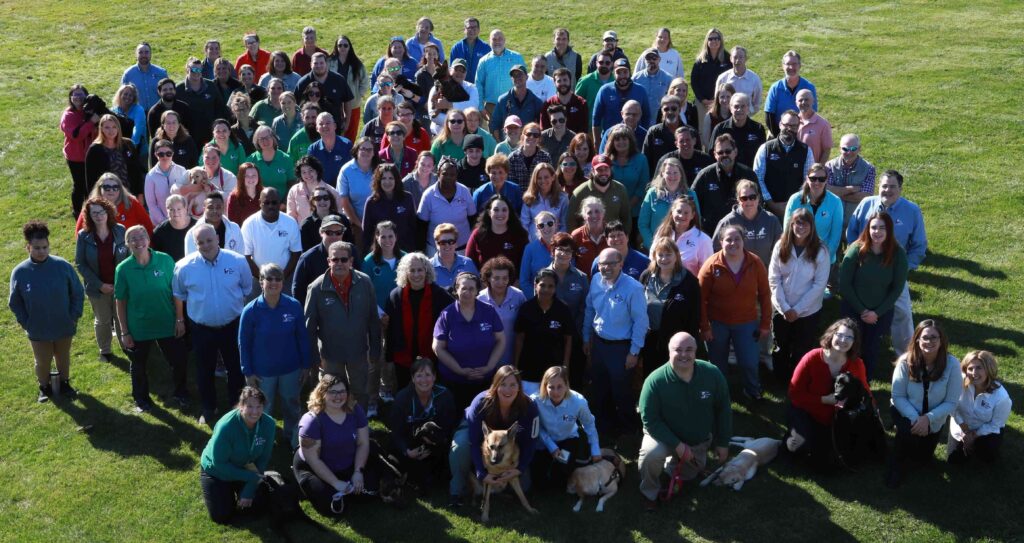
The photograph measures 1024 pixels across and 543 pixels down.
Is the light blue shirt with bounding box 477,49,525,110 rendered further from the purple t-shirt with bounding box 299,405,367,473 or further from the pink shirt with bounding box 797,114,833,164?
the purple t-shirt with bounding box 299,405,367,473

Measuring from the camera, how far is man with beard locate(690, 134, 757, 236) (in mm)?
11727

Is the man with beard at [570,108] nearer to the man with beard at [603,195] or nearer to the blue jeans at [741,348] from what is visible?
the man with beard at [603,195]

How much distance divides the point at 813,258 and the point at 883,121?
31.4ft

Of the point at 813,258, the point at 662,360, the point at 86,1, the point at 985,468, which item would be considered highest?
the point at 86,1

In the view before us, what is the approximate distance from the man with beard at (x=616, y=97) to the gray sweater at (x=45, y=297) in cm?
696

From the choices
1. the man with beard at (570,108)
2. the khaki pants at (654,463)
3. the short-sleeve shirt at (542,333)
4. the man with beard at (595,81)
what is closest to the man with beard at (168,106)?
the man with beard at (570,108)

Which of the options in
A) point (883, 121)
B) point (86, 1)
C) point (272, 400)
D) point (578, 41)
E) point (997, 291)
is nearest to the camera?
point (272, 400)

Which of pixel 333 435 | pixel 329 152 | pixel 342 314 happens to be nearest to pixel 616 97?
pixel 329 152

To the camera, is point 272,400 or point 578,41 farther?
point 578,41

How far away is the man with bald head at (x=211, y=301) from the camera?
10297 millimetres

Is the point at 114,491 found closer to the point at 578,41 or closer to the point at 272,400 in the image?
the point at 272,400

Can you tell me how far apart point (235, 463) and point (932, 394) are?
5982 mm

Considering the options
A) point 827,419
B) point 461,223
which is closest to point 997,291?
point 827,419

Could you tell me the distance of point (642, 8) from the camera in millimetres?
26562
